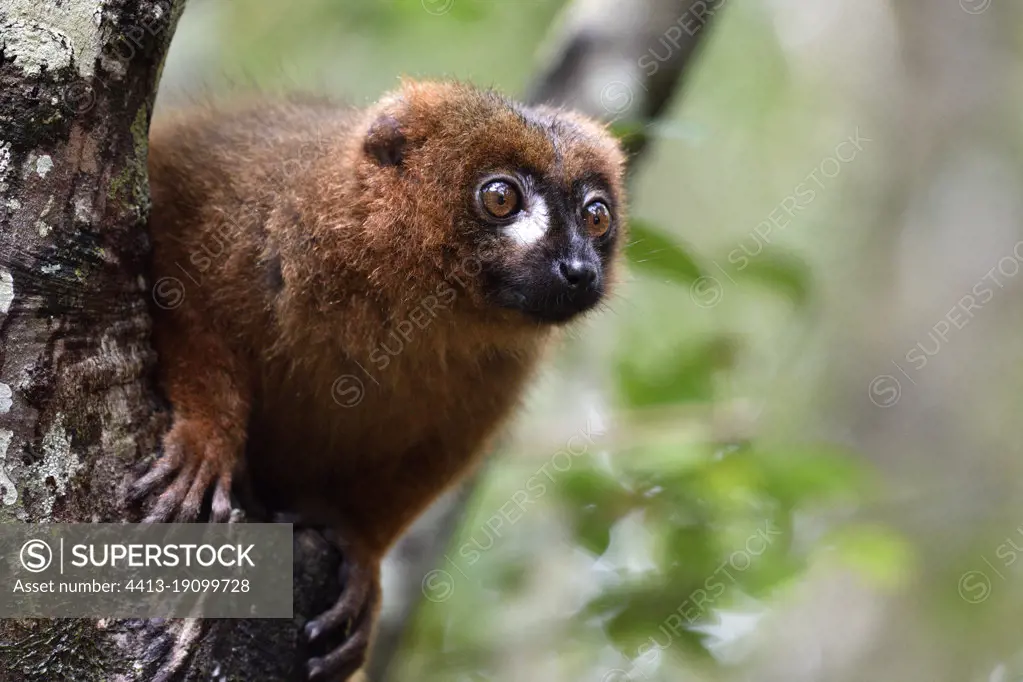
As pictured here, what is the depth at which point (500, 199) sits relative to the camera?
357 cm

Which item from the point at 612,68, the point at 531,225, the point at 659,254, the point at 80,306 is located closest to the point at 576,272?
the point at 531,225

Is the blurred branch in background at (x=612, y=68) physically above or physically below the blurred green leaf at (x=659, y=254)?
above

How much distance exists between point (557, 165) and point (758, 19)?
813 cm

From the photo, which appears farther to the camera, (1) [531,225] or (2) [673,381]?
(2) [673,381]

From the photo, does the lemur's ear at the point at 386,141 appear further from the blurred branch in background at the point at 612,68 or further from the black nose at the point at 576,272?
the blurred branch in background at the point at 612,68

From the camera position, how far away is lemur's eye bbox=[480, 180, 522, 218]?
3.56m

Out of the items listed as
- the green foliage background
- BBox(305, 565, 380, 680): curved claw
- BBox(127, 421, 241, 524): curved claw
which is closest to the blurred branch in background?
the green foliage background

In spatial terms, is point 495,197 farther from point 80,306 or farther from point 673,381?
point 673,381

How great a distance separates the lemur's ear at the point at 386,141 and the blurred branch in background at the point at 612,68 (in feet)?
4.64

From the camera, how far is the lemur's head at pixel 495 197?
354 centimetres

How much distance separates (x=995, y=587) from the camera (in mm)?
8172

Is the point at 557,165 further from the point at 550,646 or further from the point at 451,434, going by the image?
the point at 550,646

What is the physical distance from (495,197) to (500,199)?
2cm
